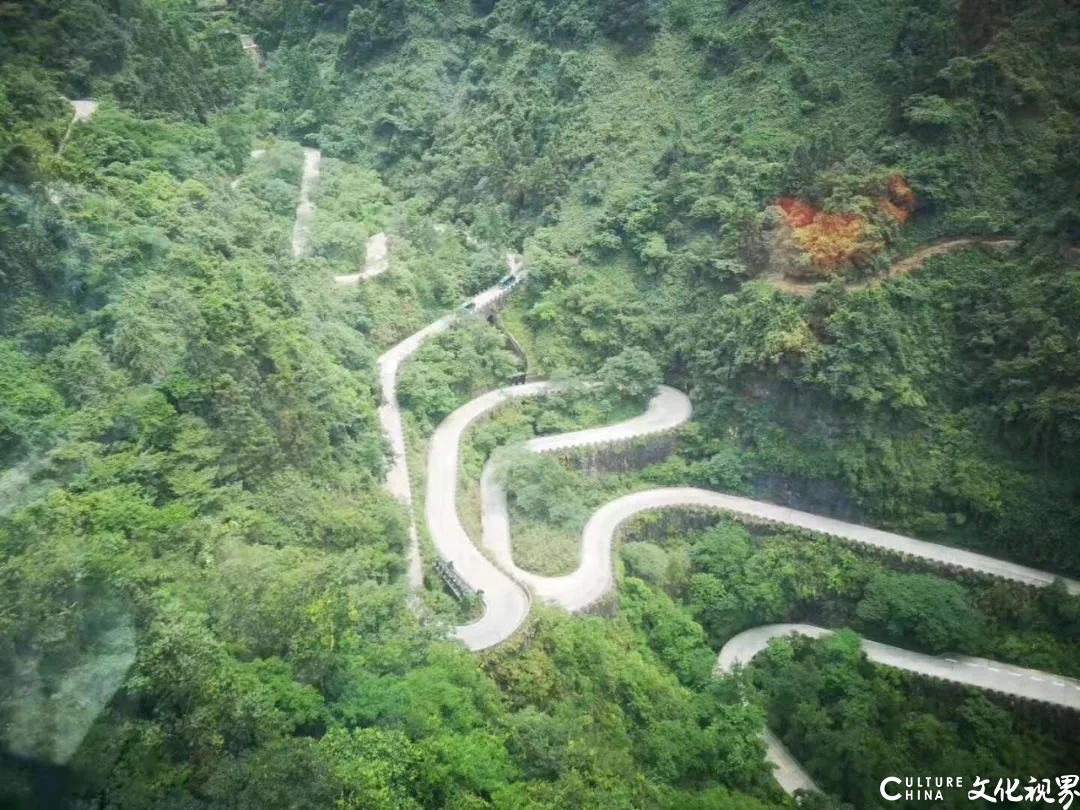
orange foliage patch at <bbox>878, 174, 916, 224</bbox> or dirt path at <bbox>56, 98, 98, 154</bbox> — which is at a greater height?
dirt path at <bbox>56, 98, 98, 154</bbox>

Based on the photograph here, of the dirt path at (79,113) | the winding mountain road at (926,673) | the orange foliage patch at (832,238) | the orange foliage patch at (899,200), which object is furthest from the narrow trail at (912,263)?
the dirt path at (79,113)

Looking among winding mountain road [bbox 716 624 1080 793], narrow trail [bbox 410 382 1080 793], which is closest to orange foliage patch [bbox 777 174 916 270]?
narrow trail [bbox 410 382 1080 793]

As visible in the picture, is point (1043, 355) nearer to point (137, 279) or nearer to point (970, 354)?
point (970, 354)

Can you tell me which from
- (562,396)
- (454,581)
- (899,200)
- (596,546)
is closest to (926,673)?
(596,546)

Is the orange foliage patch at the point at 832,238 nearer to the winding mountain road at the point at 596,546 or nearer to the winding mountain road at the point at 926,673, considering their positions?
the winding mountain road at the point at 596,546

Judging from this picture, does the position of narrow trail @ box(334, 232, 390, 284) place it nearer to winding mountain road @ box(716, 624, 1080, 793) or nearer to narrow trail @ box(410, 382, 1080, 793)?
narrow trail @ box(410, 382, 1080, 793)

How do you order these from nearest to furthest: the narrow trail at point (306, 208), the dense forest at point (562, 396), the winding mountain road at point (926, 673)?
1. the dense forest at point (562, 396)
2. the winding mountain road at point (926, 673)
3. the narrow trail at point (306, 208)
